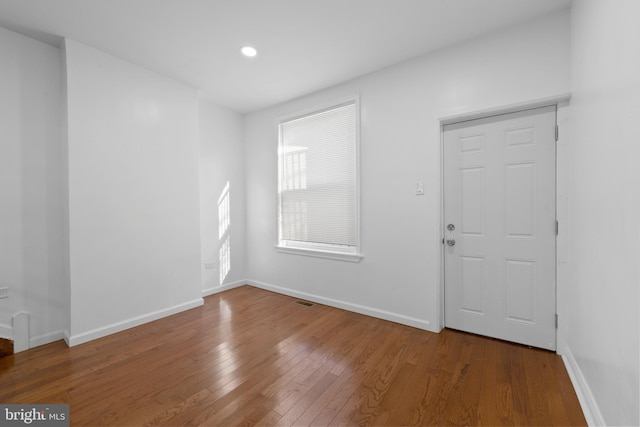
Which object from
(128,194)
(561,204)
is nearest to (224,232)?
(128,194)

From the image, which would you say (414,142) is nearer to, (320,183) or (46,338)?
(320,183)

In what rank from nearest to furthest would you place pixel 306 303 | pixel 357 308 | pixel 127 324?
pixel 127 324 → pixel 357 308 → pixel 306 303

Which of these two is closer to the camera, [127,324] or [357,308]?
[127,324]

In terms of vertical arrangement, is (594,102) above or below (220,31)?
below

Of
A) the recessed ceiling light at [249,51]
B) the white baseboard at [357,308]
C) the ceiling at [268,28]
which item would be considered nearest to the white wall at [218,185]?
the white baseboard at [357,308]

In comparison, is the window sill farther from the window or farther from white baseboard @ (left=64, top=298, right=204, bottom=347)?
white baseboard @ (left=64, top=298, right=204, bottom=347)

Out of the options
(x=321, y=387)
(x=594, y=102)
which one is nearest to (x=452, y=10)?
(x=594, y=102)

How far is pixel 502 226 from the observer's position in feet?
8.11

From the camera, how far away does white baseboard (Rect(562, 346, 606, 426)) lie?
1485mm

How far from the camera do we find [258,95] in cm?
372

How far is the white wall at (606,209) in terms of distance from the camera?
1.13 meters

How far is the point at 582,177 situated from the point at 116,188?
3.95 m

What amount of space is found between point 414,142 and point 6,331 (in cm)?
407

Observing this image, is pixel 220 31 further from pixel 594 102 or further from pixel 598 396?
pixel 598 396
